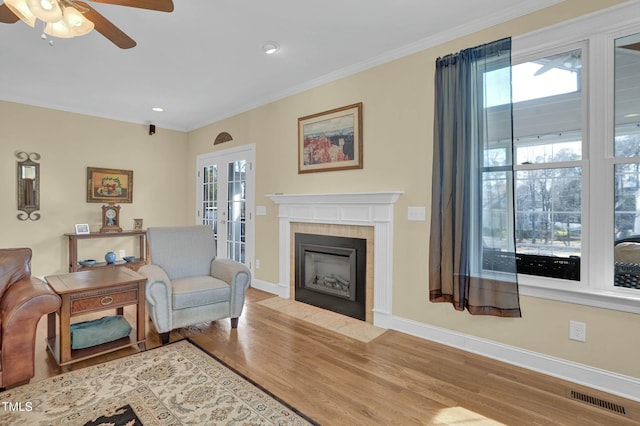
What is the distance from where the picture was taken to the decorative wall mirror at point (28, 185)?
15.1 ft

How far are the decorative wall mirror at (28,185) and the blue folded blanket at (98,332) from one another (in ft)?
10.2

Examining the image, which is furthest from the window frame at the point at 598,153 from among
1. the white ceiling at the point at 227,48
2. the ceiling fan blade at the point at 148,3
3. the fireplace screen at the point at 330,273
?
the ceiling fan blade at the point at 148,3

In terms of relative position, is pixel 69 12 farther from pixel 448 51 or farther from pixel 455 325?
pixel 455 325

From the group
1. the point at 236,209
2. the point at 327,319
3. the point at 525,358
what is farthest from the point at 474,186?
the point at 236,209

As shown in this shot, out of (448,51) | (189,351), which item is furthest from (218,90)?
(189,351)

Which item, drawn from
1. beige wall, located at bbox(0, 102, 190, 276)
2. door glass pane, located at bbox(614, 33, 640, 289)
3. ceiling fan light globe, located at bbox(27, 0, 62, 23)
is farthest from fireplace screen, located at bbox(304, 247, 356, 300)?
beige wall, located at bbox(0, 102, 190, 276)

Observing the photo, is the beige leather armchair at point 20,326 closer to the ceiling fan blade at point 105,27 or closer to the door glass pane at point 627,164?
the ceiling fan blade at point 105,27

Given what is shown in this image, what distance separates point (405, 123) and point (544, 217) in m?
1.43

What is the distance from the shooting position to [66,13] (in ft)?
6.05

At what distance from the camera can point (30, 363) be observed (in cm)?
210

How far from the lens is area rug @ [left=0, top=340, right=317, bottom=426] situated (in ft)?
5.96

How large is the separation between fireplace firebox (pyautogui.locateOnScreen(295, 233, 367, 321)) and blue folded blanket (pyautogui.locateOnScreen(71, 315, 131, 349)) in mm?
1947

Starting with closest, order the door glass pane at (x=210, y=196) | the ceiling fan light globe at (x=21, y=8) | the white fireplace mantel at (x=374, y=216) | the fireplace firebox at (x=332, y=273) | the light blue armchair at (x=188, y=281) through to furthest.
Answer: the ceiling fan light globe at (x=21, y=8)
the light blue armchair at (x=188, y=281)
the white fireplace mantel at (x=374, y=216)
the fireplace firebox at (x=332, y=273)
the door glass pane at (x=210, y=196)

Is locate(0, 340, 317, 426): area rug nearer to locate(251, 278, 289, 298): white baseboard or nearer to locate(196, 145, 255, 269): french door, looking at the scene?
locate(251, 278, 289, 298): white baseboard
